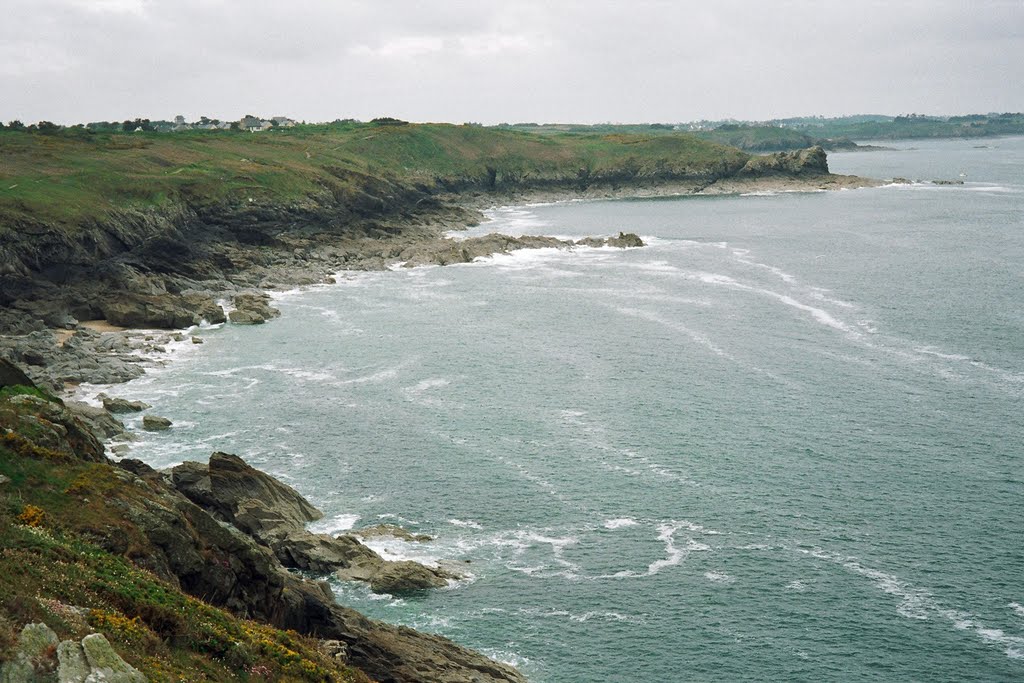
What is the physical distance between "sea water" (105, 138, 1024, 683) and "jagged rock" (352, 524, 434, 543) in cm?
107

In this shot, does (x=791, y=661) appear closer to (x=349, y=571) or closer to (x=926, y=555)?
(x=926, y=555)

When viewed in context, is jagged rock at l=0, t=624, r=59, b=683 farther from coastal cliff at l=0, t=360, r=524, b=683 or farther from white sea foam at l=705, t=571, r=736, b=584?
white sea foam at l=705, t=571, r=736, b=584

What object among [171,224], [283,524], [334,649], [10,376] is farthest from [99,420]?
[171,224]

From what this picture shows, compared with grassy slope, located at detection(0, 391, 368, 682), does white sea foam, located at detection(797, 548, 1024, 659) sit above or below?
below

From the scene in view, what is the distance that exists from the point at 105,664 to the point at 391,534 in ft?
106

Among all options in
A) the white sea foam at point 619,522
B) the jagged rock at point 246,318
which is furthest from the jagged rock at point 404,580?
the jagged rock at point 246,318

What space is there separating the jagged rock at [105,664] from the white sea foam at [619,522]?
1390 inches

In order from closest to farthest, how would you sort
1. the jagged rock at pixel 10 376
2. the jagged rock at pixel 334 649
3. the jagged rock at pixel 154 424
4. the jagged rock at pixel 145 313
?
the jagged rock at pixel 334 649 → the jagged rock at pixel 10 376 → the jagged rock at pixel 154 424 → the jagged rock at pixel 145 313

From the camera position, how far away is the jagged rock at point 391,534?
56.0 metres

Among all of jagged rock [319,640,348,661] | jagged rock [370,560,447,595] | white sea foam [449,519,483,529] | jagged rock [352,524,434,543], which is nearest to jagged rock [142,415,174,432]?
jagged rock [352,524,434,543]

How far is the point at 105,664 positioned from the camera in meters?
24.3

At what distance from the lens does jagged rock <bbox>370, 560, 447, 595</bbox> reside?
1983 inches

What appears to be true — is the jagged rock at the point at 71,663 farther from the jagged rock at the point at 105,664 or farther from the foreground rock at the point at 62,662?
the jagged rock at the point at 105,664

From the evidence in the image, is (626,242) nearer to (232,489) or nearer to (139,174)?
(139,174)
